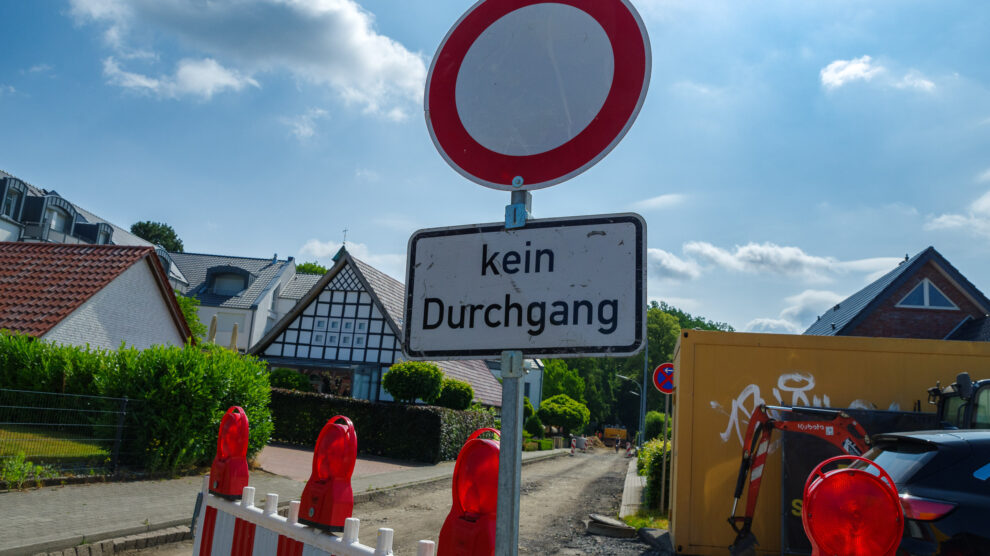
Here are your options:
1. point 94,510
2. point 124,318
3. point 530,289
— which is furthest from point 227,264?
point 530,289

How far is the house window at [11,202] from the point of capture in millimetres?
38531

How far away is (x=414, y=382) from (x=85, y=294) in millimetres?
10112

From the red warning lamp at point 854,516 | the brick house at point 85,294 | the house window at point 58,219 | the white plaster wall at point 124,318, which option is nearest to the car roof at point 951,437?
the red warning lamp at point 854,516

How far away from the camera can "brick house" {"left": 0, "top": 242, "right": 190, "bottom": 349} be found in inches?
657

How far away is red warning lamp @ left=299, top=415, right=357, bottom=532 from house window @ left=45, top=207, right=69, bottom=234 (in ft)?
156

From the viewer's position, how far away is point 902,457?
475cm

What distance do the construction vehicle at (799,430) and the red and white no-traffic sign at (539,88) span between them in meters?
6.69

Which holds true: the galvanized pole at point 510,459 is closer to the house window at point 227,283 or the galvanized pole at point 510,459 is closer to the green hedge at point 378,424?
the green hedge at point 378,424

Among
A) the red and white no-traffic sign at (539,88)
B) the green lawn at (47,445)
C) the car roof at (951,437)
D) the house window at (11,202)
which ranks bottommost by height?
the green lawn at (47,445)

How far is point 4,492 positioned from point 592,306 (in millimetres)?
10107

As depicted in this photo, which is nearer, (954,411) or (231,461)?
(231,461)

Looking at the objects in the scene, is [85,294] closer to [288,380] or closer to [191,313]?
[288,380]

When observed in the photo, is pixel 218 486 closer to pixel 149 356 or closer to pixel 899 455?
pixel 899 455

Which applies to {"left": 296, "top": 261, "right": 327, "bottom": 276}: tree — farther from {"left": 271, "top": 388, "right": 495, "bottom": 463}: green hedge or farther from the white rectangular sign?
the white rectangular sign
